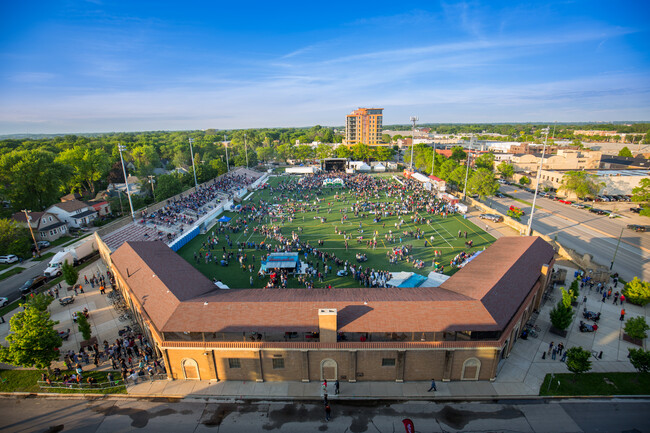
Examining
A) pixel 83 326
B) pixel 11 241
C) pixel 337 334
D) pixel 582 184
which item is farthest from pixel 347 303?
pixel 582 184

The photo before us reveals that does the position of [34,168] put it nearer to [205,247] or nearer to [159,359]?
[205,247]

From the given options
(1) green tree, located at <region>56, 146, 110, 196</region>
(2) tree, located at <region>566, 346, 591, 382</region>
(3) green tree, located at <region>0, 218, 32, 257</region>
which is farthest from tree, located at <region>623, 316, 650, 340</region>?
(1) green tree, located at <region>56, 146, 110, 196</region>

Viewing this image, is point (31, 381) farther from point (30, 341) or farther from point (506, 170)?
point (506, 170)

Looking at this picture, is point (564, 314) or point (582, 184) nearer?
point (564, 314)

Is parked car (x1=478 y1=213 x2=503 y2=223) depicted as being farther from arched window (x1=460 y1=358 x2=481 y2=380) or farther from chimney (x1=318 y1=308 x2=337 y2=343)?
chimney (x1=318 y1=308 x2=337 y2=343)

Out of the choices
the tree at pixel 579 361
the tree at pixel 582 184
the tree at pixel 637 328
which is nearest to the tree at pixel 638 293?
the tree at pixel 637 328
